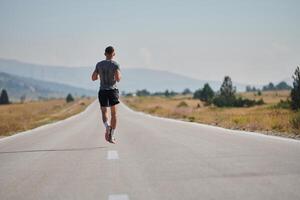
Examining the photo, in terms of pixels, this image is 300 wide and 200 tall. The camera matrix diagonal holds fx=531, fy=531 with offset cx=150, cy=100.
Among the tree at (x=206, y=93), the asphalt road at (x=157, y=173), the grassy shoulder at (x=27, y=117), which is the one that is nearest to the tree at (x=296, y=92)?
the grassy shoulder at (x=27, y=117)

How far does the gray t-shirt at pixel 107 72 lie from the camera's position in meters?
12.6

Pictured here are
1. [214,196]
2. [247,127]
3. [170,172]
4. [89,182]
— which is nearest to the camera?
[214,196]

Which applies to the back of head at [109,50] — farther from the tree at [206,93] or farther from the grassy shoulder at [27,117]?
the tree at [206,93]

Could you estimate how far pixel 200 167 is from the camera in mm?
8695

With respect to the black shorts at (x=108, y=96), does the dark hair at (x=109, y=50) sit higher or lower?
higher

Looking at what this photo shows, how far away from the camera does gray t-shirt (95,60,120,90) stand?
41.4 ft

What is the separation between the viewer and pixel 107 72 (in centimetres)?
1260

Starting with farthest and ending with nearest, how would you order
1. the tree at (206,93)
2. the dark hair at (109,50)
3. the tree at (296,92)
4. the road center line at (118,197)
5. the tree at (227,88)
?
the tree at (206,93), the tree at (227,88), the tree at (296,92), the dark hair at (109,50), the road center line at (118,197)

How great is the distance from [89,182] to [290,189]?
9.19 ft

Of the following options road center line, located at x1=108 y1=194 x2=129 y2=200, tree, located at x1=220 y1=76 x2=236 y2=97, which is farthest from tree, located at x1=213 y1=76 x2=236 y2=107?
road center line, located at x1=108 y1=194 x2=129 y2=200

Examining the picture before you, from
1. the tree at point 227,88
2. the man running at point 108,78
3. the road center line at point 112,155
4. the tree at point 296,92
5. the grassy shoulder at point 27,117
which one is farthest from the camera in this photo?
the tree at point 227,88

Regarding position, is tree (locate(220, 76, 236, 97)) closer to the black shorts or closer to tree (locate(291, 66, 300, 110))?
tree (locate(291, 66, 300, 110))

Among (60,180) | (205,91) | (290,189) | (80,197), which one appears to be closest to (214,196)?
(290,189)

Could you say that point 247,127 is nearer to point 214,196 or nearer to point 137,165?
point 137,165
